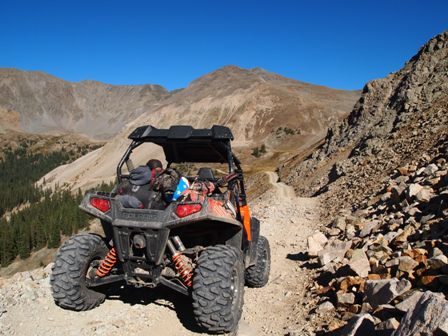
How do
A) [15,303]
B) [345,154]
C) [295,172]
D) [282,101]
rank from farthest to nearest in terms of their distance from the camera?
[282,101] < [295,172] < [345,154] < [15,303]

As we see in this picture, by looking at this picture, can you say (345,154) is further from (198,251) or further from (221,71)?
(221,71)

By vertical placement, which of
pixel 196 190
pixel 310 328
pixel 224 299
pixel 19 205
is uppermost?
pixel 196 190

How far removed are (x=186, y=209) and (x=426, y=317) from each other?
2.93 meters

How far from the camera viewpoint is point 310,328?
6008 millimetres

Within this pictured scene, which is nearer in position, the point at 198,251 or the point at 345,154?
the point at 198,251

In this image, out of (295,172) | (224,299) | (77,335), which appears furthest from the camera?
(295,172)

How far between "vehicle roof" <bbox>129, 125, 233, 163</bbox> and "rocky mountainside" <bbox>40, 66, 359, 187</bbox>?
63.3m

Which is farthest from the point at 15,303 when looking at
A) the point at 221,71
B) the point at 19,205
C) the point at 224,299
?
the point at 221,71

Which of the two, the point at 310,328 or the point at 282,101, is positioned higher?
the point at 282,101

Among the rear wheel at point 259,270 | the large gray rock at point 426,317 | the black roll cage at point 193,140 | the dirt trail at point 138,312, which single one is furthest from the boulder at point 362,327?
the rear wheel at point 259,270

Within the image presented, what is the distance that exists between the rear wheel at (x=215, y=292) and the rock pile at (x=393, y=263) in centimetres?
140

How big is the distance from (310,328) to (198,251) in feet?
6.33

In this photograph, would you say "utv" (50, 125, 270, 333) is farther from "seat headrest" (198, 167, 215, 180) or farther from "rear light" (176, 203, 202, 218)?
"seat headrest" (198, 167, 215, 180)

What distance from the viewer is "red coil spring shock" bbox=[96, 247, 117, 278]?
586 cm
